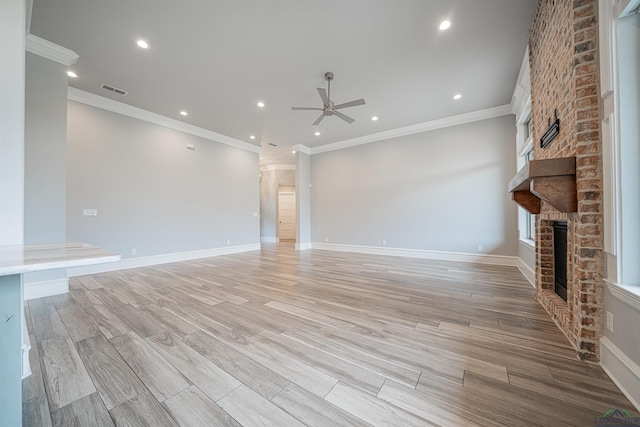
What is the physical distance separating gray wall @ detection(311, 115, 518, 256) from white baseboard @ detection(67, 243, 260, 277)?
268cm

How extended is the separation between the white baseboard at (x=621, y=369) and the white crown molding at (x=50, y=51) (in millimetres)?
5885

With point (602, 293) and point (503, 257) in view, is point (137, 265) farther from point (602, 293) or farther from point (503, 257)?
point (503, 257)

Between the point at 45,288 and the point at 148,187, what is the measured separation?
232 cm

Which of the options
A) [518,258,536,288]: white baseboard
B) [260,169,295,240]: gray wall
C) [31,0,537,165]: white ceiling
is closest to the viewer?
[31,0,537,165]: white ceiling

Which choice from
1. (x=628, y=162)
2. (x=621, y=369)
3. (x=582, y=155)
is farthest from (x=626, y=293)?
(x=582, y=155)

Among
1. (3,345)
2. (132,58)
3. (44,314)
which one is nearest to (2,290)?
(3,345)

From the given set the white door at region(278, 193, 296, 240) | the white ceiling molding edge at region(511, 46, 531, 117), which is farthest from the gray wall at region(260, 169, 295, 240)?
the white ceiling molding edge at region(511, 46, 531, 117)

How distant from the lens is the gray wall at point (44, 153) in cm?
275

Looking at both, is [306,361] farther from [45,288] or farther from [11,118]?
[45,288]

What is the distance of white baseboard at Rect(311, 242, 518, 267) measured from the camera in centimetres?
441

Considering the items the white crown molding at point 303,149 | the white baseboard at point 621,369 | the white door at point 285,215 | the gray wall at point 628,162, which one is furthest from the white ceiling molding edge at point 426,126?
the white baseboard at point 621,369

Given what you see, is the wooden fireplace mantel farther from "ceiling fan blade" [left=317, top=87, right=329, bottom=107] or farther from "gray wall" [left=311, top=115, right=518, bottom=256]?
"gray wall" [left=311, top=115, right=518, bottom=256]

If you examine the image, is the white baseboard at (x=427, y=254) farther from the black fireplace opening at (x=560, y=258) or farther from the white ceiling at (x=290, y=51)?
the white ceiling at (x=290, y=51)

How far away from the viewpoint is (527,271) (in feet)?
11.5
